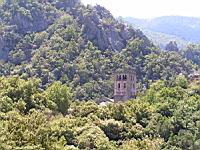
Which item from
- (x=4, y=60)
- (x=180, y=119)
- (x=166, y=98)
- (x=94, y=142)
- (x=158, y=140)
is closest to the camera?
(x=94, y=142)

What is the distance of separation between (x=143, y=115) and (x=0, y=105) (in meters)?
14.7

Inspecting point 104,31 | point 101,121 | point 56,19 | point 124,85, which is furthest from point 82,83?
point 101,121

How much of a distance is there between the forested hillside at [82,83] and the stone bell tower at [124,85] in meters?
7.24

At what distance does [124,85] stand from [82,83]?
95.6 feet

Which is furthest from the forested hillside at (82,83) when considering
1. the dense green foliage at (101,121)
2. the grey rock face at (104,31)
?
the grey rock face at (104,31)

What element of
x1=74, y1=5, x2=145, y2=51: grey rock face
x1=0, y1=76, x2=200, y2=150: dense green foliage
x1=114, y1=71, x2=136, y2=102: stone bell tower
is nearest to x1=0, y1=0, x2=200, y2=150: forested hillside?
x1=0, y1=76, x2=200, y2=150: dense green foliage

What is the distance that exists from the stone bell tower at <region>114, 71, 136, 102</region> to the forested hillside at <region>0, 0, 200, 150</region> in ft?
23.8

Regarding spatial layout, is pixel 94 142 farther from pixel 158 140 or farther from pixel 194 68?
pixel 194 68

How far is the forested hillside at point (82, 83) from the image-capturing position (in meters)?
45.5

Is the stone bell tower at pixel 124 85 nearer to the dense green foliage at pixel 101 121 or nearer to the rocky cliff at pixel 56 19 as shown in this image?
the dense green foliage at pixel 101 121

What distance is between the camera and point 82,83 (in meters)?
137

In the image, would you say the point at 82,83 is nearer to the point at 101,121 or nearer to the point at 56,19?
the point at 56,19

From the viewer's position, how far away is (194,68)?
504 feet

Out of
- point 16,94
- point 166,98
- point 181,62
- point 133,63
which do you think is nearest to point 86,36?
point 133,63
